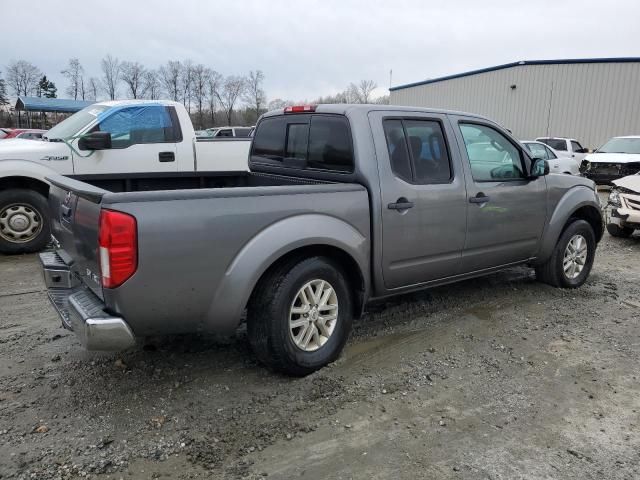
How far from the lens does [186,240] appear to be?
2910mm

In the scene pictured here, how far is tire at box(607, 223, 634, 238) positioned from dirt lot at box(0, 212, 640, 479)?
4684 mm

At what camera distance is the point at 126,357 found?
3871mm

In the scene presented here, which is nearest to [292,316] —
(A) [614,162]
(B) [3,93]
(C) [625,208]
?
(C) [625,208]

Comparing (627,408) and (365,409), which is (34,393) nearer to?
(365,409)

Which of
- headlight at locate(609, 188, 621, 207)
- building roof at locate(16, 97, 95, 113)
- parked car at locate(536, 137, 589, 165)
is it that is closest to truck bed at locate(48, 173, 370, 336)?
headlight at locate(609, 188, 621, 207)

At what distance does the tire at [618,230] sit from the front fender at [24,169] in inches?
348

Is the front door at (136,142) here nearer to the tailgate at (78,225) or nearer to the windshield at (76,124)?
the windshield at (76,124)

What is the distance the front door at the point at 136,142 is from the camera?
7.28 metres

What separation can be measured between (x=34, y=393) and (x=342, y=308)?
2.11 m

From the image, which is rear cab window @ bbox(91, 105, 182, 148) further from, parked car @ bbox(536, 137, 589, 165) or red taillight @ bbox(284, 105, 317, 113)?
parked car @ bbox(536, 137, 589, 165)

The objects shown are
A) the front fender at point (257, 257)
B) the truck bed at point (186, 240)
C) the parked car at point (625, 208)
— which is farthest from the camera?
the parked car at point (625, 208)

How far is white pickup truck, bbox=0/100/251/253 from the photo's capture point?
22.6 feet

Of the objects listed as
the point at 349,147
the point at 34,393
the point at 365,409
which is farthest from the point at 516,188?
the point at 34,393

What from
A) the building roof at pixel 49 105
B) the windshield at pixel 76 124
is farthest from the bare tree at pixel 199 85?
the windshield at pixel 76 124
